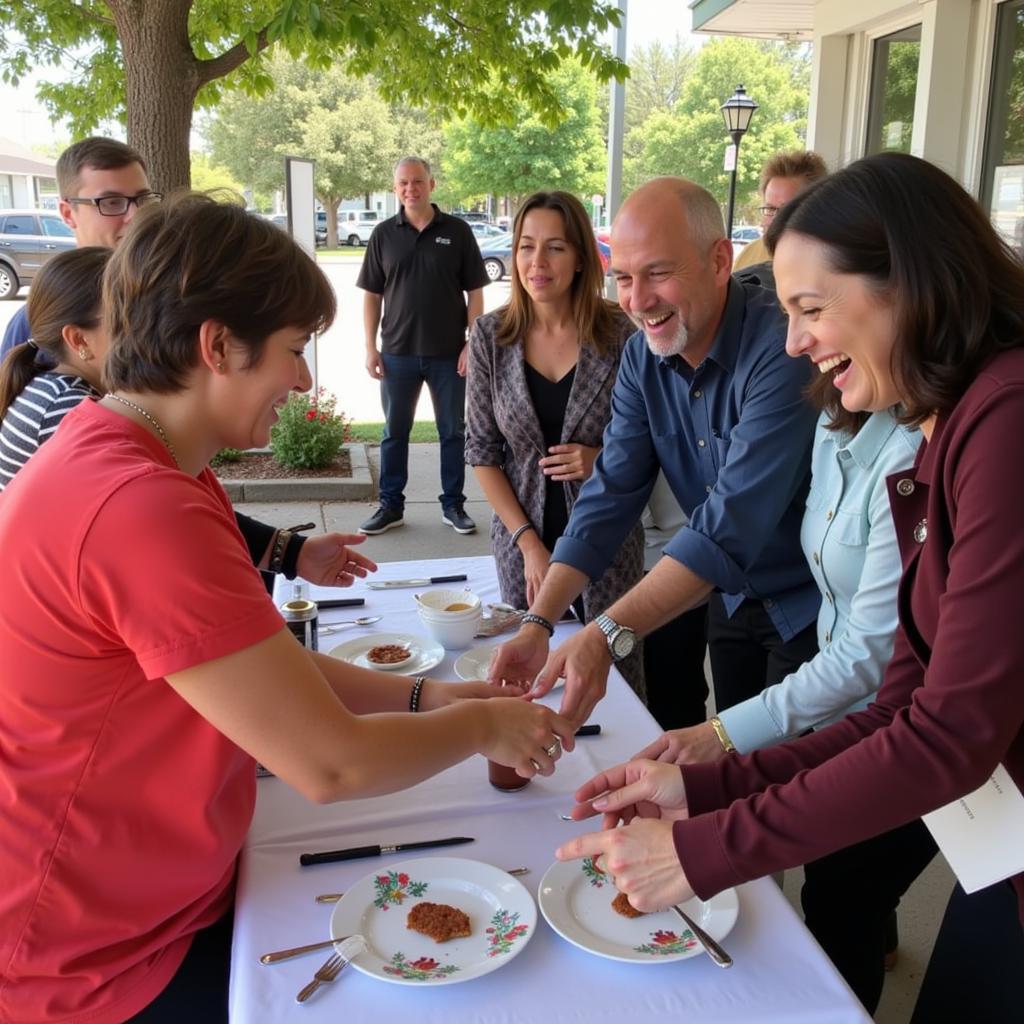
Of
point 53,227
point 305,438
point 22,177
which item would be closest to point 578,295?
point 305,438

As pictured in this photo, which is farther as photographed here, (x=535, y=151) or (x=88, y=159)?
(x=535, y=151)

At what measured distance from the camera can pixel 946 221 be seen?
51.8 inches

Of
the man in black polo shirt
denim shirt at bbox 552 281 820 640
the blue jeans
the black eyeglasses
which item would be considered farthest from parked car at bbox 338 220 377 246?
denim shirt at bbox 552 281 820 640

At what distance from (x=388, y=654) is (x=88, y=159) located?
92.5 inches

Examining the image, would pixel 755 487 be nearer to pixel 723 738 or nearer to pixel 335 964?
pixel 723 738

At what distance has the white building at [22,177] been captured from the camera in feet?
116

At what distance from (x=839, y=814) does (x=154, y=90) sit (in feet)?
20.8

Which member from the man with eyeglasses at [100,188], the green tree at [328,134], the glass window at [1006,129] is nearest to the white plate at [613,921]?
the man with eyeglasses at [100,188]

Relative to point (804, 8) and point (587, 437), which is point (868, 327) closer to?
point (587, 437)

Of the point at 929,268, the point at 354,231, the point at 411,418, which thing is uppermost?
the point at 354,231

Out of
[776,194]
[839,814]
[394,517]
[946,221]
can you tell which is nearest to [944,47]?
[776,194]

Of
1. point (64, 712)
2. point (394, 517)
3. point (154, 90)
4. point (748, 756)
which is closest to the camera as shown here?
point (64, 712)

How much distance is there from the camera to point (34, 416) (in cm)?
231

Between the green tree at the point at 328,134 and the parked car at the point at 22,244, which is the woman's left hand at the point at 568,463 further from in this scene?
the green tree at the point at 328,134
